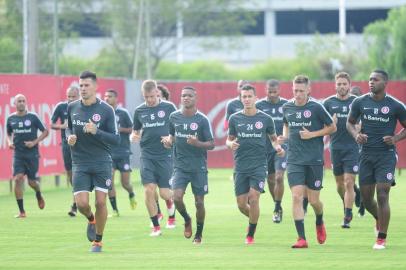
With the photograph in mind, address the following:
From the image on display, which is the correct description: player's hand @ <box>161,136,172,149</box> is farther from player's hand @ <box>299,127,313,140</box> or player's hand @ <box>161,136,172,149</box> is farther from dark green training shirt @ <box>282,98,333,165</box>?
player's hand @ <box>299,127,313,140</box>

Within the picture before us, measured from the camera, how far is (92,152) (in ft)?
55.7

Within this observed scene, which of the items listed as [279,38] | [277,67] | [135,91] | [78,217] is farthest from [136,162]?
[279,38]

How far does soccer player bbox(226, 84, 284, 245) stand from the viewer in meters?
18.1

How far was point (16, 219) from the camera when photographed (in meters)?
23.2

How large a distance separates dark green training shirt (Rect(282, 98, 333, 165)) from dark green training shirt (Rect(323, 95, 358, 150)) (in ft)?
12.2

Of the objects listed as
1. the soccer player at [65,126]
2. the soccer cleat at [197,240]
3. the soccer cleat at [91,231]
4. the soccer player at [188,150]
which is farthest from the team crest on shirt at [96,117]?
the soccer player at [65,126]

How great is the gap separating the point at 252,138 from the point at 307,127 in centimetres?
90

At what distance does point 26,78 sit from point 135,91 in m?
9.19

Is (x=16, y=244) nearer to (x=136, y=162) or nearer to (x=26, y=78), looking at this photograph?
(x=26, y=78)

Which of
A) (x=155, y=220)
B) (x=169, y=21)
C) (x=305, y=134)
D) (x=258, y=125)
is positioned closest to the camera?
(x=305, y=134)

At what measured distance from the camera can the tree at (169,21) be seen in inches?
2788

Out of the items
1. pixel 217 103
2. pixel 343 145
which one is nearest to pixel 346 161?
pixel 343 145

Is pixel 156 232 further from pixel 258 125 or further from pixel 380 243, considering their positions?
pixel 380 243

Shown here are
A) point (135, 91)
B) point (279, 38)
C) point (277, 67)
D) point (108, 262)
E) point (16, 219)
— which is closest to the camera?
point (108, 262)
